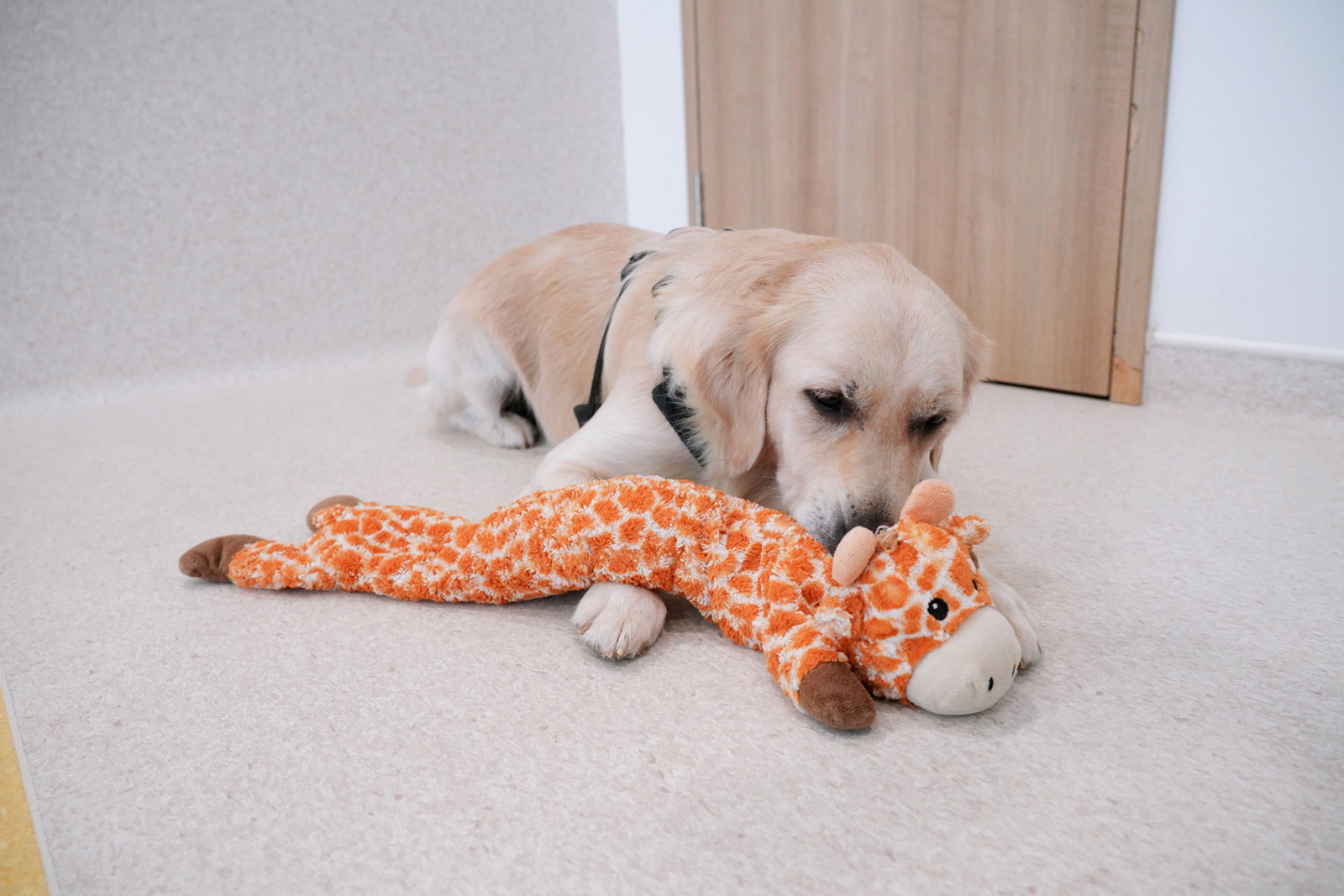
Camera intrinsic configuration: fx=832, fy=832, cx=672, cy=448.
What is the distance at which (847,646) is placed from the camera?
96 cm

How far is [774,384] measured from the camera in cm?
122

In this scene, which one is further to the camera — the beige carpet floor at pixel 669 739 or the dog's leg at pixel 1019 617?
the dog's leg at pixel 1019 617

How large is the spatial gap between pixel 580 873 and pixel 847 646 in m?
0.39

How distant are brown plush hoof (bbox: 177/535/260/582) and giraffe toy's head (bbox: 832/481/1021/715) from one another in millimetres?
947

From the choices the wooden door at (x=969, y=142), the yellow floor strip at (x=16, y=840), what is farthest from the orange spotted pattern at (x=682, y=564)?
the wooden door at (x=969, y=142)

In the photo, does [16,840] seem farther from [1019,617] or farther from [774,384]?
[1019,617]

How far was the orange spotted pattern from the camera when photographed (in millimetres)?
918

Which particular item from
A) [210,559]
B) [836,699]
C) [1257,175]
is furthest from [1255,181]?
[210,559]

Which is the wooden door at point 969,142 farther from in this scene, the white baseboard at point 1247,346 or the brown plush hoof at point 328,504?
the brown plush hoof at point 328,504

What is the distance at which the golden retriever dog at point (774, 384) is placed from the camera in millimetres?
1122

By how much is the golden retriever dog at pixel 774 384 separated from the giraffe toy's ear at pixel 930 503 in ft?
0.40

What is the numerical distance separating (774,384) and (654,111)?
2.68 m

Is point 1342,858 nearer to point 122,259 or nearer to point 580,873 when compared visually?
point 580,873

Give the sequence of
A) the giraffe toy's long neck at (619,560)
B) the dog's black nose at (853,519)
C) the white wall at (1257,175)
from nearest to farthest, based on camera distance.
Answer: the giraffe toy's long neck at (619,560) → the dog's black nose at (853,519) → the white wall at (1257,175)
